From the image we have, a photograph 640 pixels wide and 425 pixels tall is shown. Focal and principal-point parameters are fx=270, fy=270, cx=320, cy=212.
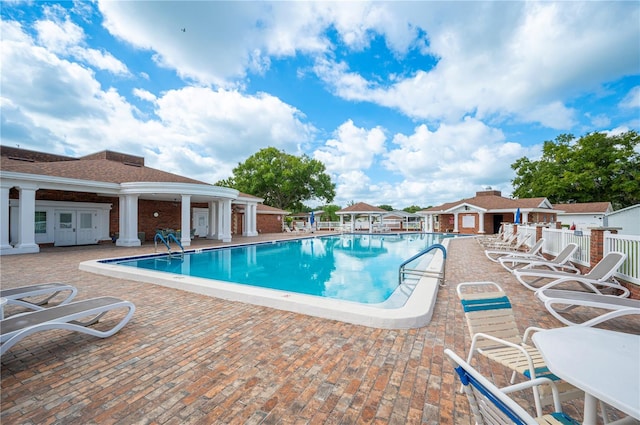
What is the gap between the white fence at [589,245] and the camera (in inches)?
206

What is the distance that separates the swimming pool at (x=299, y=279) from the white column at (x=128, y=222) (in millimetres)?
4797

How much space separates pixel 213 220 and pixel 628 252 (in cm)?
2147

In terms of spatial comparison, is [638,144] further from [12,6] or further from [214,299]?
[12,6]

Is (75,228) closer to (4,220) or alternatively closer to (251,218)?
(4,220)

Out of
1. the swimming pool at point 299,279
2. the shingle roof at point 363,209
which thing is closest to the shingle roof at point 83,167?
the swimming pool at point 299,279

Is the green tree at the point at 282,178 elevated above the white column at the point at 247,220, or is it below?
above

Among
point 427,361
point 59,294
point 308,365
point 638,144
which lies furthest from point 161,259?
point 638,144

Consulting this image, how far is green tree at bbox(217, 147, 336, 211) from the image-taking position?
3834 centimetres

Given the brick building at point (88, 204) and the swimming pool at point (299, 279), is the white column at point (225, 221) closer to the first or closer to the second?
Result: the brick building at point (88, 204)

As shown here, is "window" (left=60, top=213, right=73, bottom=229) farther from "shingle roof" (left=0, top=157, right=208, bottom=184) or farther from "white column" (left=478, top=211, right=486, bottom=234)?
"white column" (left=478, top=211, right=486, bottom=234)

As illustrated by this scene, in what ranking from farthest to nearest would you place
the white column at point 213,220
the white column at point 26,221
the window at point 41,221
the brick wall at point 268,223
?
the brick wall at point 268,223, the white column at point 213,220, the window at point 41,221, the white column at point 26,221

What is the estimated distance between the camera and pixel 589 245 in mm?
7066

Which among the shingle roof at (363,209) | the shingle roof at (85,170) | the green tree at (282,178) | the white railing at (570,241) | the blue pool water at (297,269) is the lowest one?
the blue pool water at (297,269)

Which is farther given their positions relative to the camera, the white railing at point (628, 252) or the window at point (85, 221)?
the window at point (85, 221)
